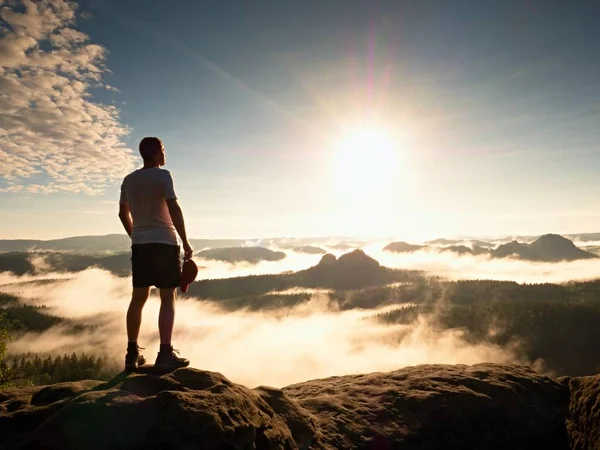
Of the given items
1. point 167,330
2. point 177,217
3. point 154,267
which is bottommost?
point 167,330

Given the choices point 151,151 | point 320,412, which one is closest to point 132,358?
point 151,151

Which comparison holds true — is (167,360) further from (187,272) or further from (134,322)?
(187,272)

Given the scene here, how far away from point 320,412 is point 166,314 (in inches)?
196

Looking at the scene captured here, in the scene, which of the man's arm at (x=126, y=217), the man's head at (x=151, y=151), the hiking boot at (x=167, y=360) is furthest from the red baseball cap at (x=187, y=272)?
the man's head at (x=151, y=151)

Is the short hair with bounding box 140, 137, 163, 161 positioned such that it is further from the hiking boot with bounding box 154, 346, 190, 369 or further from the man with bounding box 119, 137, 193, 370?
the hiking boot with bounding box 154, 346, 190, 369

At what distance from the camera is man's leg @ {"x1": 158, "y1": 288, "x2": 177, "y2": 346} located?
27.2 feet

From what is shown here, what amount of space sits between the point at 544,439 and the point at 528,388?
182cm

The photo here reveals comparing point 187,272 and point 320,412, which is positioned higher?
point 187,272

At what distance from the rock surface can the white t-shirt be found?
295cm

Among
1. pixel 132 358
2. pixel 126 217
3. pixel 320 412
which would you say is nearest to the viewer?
pixel 132 358

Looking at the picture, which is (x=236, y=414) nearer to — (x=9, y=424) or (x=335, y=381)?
(x=9, y=424)

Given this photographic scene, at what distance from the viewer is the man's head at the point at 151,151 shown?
891 cm

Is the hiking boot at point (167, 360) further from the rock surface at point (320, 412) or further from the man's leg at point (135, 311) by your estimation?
the man's leg at point (135, 311)

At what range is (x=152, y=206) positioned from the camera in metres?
8.47
